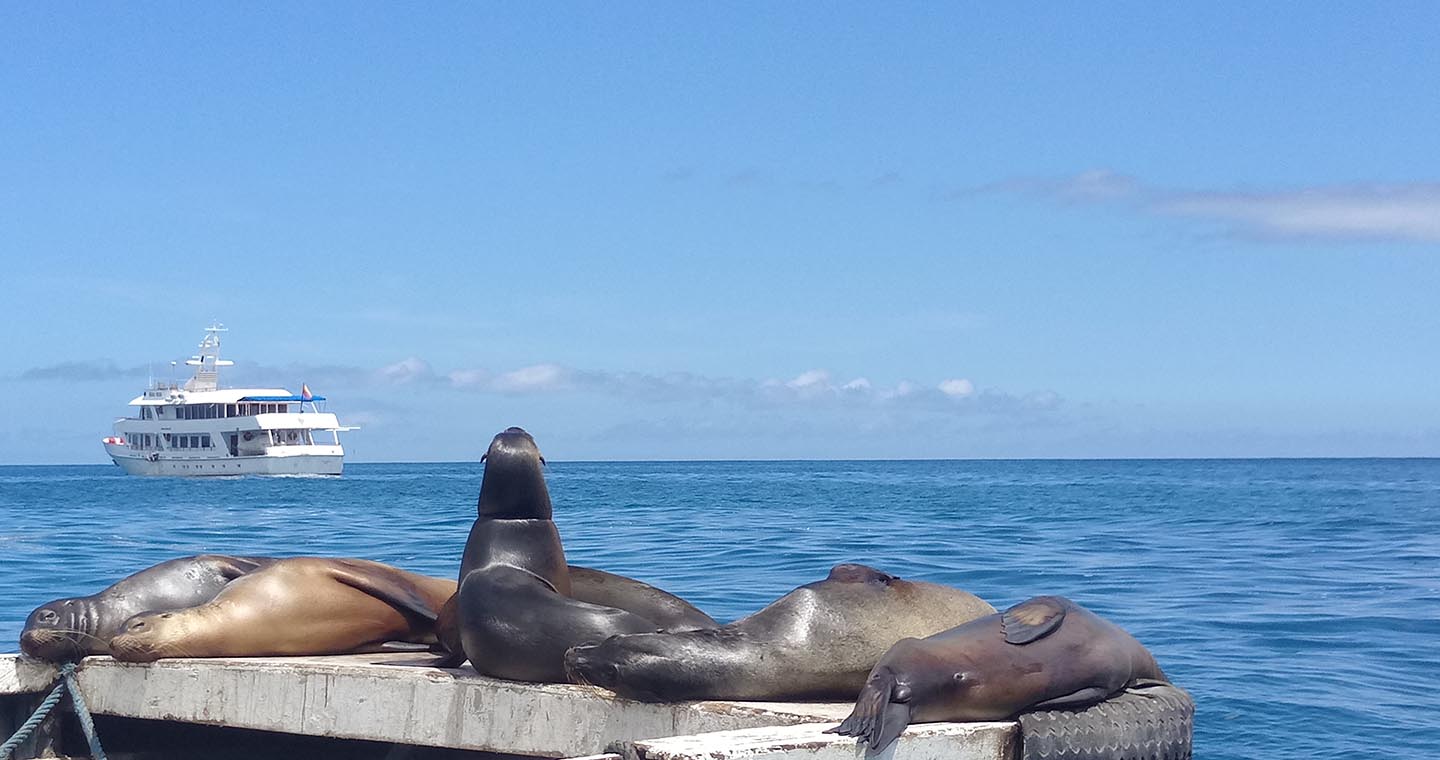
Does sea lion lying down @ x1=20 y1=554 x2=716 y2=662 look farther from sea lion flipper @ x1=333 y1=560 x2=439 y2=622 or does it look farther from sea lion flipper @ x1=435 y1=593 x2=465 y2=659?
sea lion flipper @ x1=435 y1=593 x2=465 y2=659

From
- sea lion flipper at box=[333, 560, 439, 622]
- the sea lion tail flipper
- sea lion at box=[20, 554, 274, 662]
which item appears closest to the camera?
the sea lion tail flipper

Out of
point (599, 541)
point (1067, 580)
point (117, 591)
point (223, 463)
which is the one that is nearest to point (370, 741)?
point (117, 591)

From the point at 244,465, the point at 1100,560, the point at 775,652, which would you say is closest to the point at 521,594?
the point at 775,652

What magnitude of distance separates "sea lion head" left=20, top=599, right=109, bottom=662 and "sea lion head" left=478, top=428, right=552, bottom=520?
1.71 meters

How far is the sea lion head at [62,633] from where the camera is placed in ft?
19.9

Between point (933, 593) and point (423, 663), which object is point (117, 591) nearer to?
point (423, 663)

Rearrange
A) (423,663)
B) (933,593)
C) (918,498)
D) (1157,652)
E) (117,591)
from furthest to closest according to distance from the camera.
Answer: (918,498) < (1157,652) < (117,591) < (423,663) < (933,593)

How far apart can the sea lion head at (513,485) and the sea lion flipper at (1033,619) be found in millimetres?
2041

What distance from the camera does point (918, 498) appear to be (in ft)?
168

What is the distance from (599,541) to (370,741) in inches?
724

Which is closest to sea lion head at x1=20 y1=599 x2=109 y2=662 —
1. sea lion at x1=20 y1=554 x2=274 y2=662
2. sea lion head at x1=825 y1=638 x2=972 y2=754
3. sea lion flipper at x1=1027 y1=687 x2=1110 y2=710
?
sea lion at x1=20 y1=554 x2=274 y2=662

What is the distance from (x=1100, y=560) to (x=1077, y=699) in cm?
1556

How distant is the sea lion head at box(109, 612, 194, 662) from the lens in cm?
594

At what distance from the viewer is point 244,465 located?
227 ft
